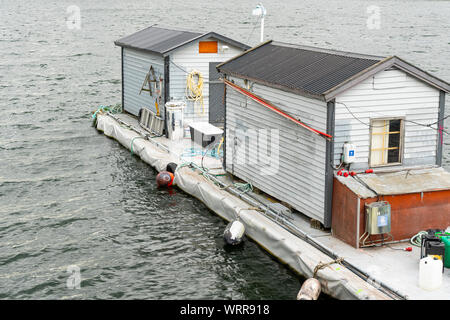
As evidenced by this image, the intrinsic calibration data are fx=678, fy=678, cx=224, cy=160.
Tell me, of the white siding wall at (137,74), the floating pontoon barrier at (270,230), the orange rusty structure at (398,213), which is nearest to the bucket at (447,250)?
the orange rusty structure at (398,213)

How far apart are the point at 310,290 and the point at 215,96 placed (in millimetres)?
15773

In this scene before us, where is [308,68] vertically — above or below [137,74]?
above

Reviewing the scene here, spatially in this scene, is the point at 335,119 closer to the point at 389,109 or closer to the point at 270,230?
the point at 389,109

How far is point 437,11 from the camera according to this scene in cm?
12481

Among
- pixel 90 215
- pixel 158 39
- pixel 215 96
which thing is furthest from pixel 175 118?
pixel 90 215

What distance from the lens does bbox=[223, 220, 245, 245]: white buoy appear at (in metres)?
20.2

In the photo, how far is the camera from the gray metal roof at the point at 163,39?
2969 centimetres

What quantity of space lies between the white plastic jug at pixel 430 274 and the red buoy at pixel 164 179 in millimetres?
12388

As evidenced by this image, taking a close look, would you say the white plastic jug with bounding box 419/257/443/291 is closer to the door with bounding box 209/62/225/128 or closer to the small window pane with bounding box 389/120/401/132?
the small window pane with bounding box 389/120/401/132

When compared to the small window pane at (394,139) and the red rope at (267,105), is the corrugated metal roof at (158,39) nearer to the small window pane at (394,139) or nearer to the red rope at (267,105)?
the red rope at (267,105)

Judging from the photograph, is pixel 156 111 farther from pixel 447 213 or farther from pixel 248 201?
pixel 447 213

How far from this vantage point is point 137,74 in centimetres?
3369
